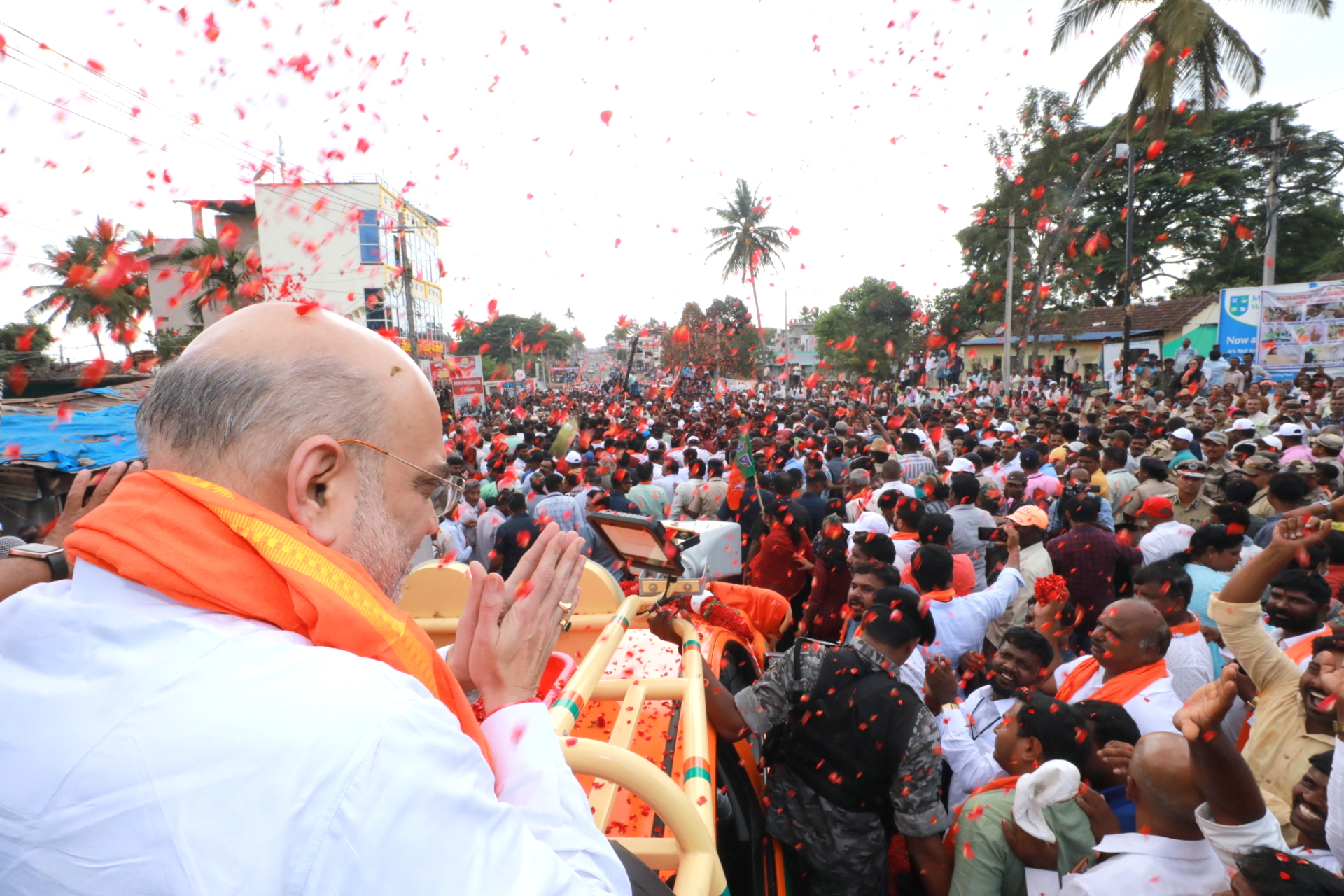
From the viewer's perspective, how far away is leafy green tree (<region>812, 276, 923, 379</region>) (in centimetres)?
3578

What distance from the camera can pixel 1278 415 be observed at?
38.7 ft

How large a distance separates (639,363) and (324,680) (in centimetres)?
6396

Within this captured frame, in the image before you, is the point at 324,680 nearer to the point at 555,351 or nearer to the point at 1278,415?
the point at 1278,415

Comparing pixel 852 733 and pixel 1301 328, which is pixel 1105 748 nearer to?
pixel 852 733

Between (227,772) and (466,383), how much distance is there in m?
20.4

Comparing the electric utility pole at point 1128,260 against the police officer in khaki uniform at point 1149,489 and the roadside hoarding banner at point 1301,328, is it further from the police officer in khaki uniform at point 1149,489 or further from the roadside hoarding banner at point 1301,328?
the police officer in khaki uniform at point 1149,489

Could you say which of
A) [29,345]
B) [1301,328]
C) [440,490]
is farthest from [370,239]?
[1301,328]

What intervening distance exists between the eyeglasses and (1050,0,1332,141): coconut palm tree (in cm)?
2274

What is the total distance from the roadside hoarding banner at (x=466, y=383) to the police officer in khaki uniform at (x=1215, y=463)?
643 inches

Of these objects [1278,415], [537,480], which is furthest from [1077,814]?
[1278,415]

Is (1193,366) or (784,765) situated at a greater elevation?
(1193,366)

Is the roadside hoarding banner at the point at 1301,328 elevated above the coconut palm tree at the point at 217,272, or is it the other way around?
the coconut palm tree at the point at 217,272

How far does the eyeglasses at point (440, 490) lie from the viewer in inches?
50.4

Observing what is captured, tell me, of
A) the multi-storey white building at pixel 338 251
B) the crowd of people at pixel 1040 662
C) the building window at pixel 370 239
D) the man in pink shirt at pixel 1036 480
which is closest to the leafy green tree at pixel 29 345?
the multi-storey white building at pixel 338 251
